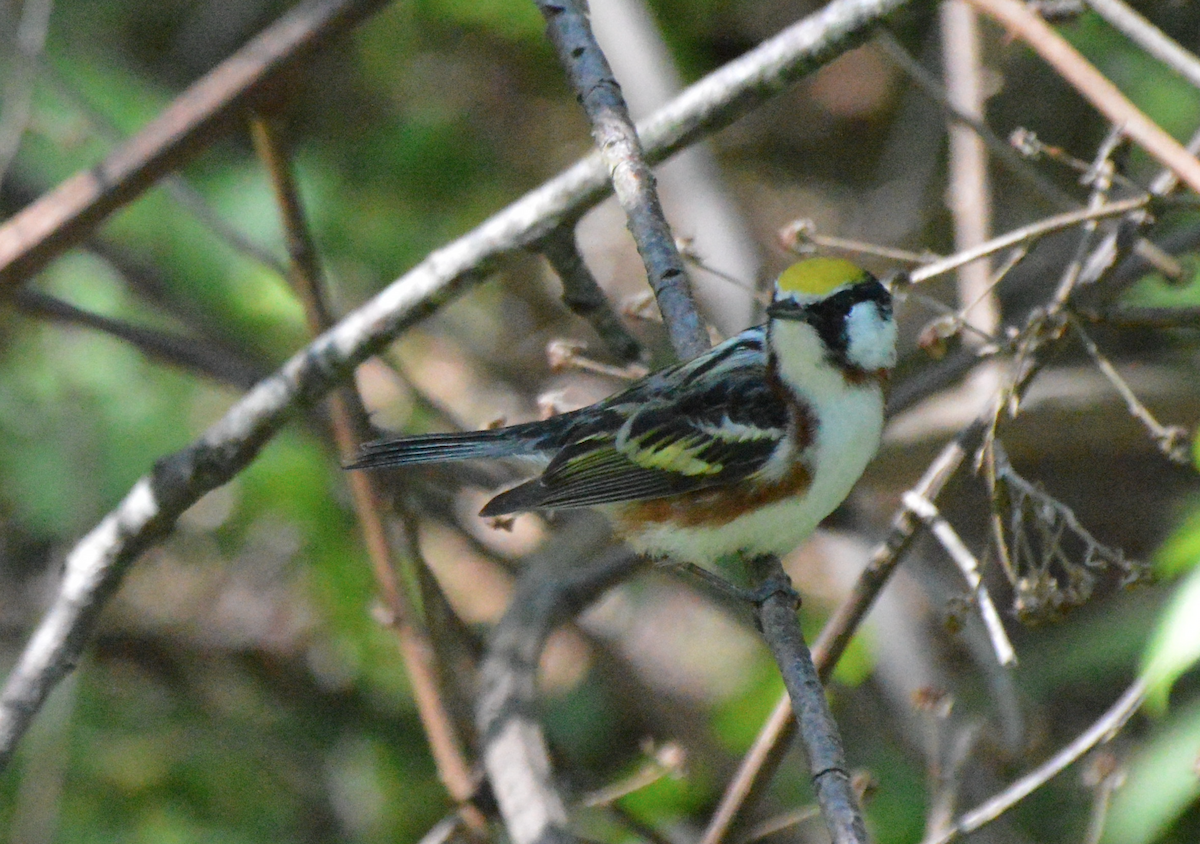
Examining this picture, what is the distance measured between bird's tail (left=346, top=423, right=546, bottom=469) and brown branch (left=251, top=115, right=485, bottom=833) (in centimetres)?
16

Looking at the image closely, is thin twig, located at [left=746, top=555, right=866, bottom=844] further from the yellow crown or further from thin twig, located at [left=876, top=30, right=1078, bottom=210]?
thin twig, located at [left=876, top=30, right=1078, bottom=210]

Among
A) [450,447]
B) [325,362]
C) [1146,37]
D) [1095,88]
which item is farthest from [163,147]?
[1146,37]

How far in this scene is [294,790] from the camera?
470cm

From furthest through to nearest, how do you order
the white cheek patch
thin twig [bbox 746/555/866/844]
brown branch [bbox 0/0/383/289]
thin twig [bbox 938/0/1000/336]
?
thin twig [bbox 938/0/1000/336] < brown branch [bbox 0/0/383/289] < the white cheek patch < thin twig [bbox 746/555/866/844]

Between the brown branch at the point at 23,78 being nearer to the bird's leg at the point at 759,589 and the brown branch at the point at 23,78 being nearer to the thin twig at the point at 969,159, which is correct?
the bird's leg at the point at 759,589

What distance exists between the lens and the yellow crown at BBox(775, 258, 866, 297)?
2906 millimetres

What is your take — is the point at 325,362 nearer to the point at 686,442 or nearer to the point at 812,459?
the point at 686,442

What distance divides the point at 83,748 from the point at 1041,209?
4376mm

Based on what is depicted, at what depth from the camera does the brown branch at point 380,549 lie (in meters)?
3.19

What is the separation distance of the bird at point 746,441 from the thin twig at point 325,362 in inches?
10.2

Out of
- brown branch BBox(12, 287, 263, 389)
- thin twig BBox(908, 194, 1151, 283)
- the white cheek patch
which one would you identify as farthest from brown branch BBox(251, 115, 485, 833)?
thin twig BBox(908, 194, 1151, 283)

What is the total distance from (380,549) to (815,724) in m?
1.63

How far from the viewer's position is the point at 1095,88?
260 centimetres

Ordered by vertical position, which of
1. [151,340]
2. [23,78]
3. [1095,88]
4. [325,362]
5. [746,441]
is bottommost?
[746,441]
